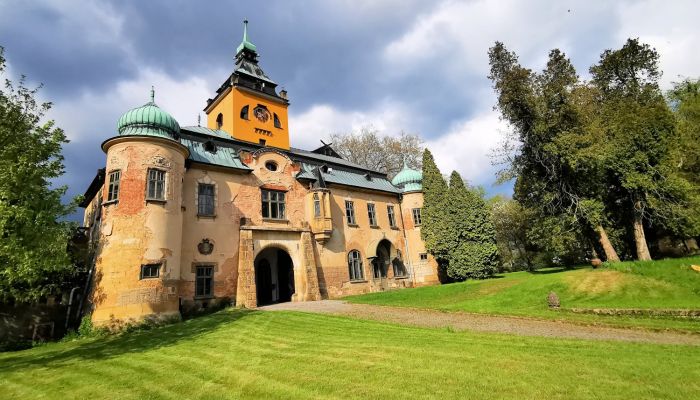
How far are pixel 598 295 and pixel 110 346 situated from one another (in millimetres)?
18039

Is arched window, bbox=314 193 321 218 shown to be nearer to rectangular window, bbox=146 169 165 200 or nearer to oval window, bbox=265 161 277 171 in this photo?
oval window, bbox=265 161 277 171

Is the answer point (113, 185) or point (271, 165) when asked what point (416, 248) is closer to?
point (271, 165)

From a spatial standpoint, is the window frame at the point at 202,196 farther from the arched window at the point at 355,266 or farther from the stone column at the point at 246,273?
the arched window at the point at 355,266

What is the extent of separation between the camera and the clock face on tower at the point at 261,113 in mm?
29855

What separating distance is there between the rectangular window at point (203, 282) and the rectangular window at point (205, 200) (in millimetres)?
2931

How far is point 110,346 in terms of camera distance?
11.1m

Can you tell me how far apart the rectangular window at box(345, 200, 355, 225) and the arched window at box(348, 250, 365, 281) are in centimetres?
227

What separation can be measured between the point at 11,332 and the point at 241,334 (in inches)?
400

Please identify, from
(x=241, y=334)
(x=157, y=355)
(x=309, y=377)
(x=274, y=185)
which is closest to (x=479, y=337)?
(x=309, y=377)

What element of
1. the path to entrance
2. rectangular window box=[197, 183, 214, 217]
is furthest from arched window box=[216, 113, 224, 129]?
the path to entrance

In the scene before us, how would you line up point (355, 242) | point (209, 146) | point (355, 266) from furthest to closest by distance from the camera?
point (355, 242), point (355, 266), point (209, 146)

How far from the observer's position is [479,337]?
9.17 meters

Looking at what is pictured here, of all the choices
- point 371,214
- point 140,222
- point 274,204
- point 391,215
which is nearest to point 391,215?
point 391,215

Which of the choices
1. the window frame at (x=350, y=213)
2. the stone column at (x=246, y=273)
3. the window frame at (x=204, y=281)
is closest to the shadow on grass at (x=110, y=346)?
the window frame at (x=204, y=281)
